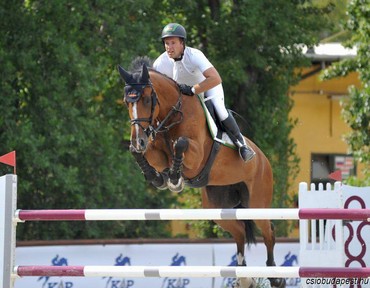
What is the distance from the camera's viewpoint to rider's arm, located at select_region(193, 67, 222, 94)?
7449 mm

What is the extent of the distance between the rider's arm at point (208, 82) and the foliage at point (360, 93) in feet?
17.8

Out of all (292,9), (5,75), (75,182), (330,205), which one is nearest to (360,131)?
(292,9)

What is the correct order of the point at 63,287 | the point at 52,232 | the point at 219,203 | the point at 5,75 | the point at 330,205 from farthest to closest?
the point at 52,232 < the point at 5,75 < the point at 63,287 < the point at 219,203 < the point at 330,205

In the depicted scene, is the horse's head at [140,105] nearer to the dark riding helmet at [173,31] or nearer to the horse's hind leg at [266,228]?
the dark riding helmet at [173,31]

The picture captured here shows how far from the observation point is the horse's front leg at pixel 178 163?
282 inches

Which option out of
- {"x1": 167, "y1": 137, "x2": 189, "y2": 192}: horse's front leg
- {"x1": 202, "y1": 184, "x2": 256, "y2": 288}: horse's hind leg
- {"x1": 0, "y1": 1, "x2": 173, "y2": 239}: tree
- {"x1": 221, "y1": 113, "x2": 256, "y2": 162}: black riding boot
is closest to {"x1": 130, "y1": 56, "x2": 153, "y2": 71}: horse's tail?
{"x1": 167, "y1": 137, "x2": 189, "y2": 192}: horse's front leg

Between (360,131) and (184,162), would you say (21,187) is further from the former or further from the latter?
(184,162)

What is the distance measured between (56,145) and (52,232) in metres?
1.48

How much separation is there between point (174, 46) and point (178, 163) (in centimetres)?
91

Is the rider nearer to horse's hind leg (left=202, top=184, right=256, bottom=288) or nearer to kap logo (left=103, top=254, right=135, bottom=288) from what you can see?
horse's hind leg (left=202, top=184, right=256, bottom=288)

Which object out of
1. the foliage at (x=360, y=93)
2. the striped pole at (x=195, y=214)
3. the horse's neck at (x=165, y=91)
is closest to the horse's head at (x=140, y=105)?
the horse's neck at (x=165, y=91)

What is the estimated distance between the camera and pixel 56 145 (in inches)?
506

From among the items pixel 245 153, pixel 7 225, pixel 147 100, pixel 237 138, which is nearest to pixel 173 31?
pixel 147 100

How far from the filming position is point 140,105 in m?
6.93
